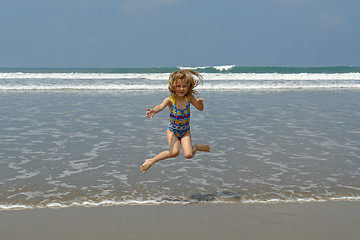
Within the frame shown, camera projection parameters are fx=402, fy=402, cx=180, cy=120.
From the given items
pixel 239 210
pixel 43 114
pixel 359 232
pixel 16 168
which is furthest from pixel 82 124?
pixel 359 232

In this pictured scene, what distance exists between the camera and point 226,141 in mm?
8664

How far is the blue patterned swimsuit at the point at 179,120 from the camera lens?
5.38 meters

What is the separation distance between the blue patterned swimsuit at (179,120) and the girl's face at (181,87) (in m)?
0.14

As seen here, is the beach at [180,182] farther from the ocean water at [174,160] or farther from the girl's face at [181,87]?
the girl's face at [181,87]

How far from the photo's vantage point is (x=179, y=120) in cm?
541

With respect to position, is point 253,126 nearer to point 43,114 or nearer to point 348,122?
point 348,122

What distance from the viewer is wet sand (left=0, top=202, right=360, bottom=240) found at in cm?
404

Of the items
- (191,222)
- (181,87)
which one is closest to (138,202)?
Answer: (191,222)

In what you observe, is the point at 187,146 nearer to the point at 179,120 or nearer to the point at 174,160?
the point at 179,120

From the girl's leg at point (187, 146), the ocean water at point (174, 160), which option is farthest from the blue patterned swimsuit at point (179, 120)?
the ocean water at point (174, 160)

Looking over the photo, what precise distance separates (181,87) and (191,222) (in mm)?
1756

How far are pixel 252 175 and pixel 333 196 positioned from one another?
1.28 m

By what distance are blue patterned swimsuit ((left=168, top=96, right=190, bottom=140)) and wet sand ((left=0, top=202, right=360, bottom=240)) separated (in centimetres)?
105

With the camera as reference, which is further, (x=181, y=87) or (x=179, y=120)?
(x=179, y=120)
